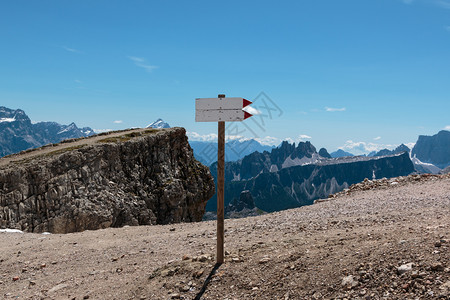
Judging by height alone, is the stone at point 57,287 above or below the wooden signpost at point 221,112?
below

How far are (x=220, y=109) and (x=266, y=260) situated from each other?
496 cm

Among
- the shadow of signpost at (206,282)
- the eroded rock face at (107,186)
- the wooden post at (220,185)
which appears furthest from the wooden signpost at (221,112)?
the eroded rock face at (107,186)

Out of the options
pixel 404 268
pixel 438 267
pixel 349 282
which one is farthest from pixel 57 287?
pixel 438 267

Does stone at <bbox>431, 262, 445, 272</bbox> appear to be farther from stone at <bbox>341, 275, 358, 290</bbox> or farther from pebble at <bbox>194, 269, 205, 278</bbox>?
pebble at <bbox>194, 269, 205, 278</bbox>

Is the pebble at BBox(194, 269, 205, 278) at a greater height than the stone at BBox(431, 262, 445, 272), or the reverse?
the stone at BBox(431, 262, 445, 272)

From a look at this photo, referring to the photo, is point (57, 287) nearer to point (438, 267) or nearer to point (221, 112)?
point (221, 112)

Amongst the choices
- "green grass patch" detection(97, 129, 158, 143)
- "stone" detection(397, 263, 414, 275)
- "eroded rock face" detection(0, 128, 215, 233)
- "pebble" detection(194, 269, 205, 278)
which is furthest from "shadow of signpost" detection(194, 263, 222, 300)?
"green grass patch" detection(97, 129, 158, 143)

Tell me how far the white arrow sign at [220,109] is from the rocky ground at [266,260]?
463 cm

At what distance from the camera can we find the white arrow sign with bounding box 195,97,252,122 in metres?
10.5

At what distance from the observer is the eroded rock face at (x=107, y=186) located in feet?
123

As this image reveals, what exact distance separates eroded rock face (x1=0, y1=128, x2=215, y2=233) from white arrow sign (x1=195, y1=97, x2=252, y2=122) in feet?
109

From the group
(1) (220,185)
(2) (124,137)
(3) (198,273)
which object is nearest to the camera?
(3) (198,273)

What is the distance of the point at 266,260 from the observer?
34.8 ft

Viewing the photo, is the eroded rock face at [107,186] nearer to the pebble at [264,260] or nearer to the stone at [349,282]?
the pebble at [264,260]
